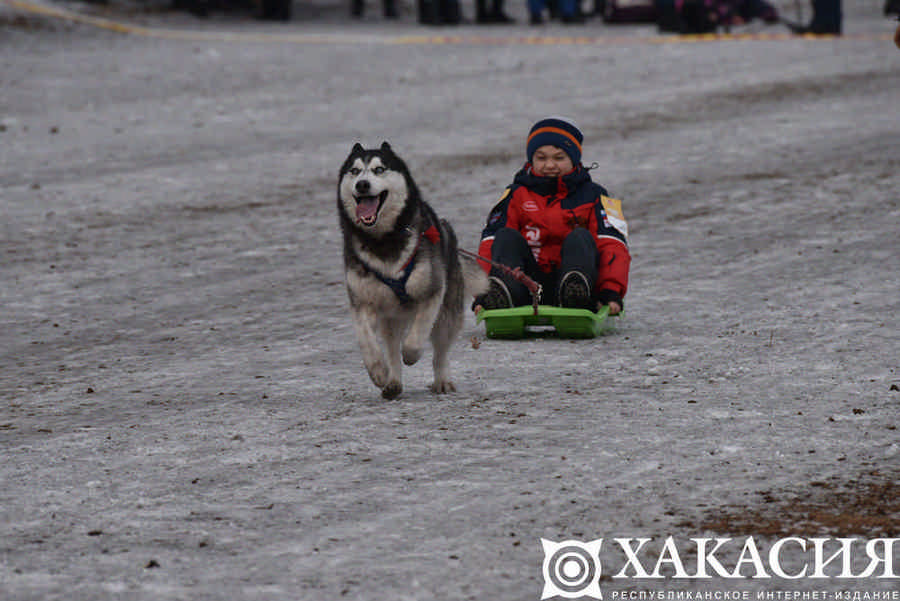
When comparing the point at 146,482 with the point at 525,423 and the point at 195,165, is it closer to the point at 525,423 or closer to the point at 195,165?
the point at 525,423

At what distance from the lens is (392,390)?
7.02m

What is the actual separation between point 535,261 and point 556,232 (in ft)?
0.75

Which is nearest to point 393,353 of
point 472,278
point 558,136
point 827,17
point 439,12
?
point 472,278

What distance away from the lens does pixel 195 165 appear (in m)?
15.5

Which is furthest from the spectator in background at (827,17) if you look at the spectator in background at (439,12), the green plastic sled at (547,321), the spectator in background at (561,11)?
the green plastic sled at (547,321)

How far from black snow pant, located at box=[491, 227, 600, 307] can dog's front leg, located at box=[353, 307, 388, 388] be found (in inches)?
70.3

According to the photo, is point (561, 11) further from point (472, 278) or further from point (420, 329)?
point (420, 329)

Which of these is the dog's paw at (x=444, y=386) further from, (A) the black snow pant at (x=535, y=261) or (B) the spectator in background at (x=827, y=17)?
(B) the spectator in background at (x=827, y=17)

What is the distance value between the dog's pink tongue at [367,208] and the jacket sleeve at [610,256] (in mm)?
2169

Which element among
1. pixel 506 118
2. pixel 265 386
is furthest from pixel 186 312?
pixel 506 118

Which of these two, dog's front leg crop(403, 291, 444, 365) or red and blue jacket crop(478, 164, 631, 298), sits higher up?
red and blue jacket crop(478, 164, 631, 298)

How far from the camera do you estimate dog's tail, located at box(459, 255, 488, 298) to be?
782 centimetres

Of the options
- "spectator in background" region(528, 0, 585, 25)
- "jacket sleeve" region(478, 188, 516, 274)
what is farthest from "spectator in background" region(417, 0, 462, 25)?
"jacket sleeve" region(478, 188, 516, 274)

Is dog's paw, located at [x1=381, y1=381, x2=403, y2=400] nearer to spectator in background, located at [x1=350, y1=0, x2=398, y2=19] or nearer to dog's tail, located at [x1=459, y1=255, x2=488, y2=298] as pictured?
dog's tail, located at [x1=459, y1=255, x2=488, y2=298]
